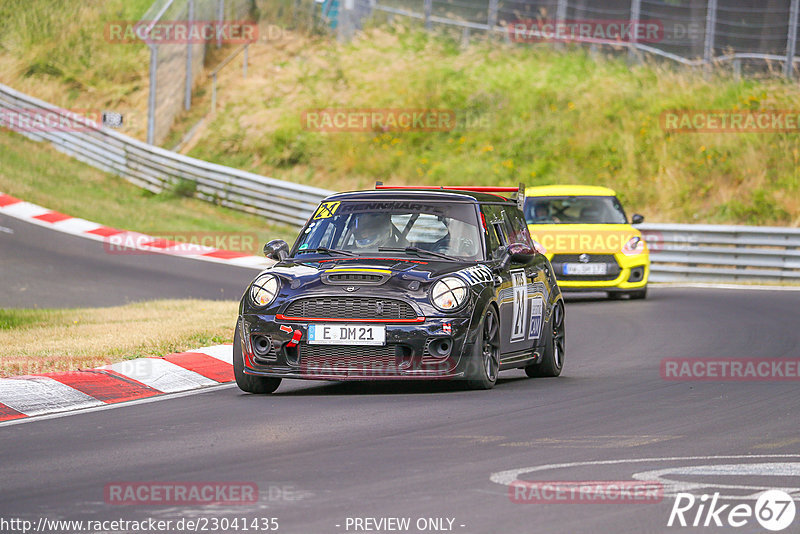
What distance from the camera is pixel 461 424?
864cm

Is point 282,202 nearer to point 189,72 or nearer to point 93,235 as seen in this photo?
point 93,235

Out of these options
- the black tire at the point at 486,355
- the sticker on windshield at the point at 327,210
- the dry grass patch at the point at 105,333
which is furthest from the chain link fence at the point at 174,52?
the black tire at the point at 486,355

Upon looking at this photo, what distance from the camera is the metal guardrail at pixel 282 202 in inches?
1003

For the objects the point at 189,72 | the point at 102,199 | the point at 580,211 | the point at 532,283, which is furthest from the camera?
the point at 189,72

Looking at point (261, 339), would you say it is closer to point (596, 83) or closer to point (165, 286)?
point (165, 286)

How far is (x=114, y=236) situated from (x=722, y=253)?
11.4 m

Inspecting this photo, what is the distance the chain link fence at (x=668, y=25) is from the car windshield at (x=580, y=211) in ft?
28.1

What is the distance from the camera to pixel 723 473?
6.98 m

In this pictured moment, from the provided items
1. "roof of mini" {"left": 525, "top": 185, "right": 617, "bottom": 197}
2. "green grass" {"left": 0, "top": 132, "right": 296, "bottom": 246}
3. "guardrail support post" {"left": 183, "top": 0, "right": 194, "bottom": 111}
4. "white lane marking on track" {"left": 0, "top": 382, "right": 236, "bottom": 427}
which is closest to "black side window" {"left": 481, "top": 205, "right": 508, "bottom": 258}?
"white lane marking on track" {"left": 0, "top": 382, "right": 236, "bottom": 427}

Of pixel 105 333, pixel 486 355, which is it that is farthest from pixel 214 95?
pixel 486 355

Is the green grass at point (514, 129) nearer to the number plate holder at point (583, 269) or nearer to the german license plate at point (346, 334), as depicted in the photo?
the number plate holder at point (583, 269)

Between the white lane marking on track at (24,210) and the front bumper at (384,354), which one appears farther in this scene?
the white lane marking on track at (24,210)

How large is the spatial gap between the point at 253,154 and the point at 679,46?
37.0 ft

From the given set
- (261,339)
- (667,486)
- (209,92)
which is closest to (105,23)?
(209,92)
